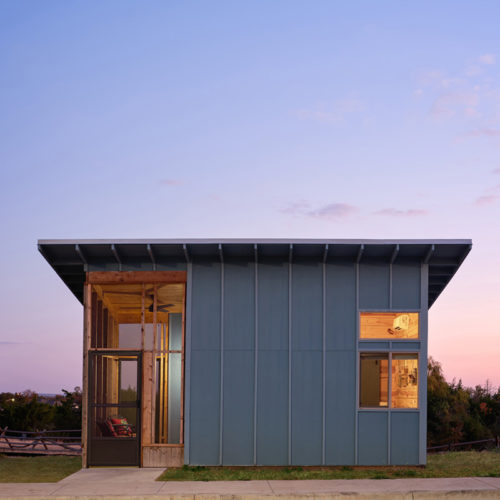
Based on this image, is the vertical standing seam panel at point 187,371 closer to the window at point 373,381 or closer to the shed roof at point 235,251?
the shed roof at point 235,251

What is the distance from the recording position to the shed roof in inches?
642

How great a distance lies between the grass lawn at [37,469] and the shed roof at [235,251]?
15.7 feet

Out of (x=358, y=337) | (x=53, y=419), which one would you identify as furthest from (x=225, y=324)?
(x=53, y=419)

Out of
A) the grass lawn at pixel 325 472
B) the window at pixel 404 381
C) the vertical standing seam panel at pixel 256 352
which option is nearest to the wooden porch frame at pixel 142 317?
the grass lawn at pixel 325 472

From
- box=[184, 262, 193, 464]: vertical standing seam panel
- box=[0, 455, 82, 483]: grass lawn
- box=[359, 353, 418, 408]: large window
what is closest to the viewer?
box=[0, 455, 82, 483]: grass lawn

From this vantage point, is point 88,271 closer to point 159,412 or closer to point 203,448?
point 159,412

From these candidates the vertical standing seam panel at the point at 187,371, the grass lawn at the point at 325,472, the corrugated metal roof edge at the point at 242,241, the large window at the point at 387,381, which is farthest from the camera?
the large window at the point at 387,381

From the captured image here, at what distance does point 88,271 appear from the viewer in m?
17.1

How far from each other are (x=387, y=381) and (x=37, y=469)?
8646 millimetres

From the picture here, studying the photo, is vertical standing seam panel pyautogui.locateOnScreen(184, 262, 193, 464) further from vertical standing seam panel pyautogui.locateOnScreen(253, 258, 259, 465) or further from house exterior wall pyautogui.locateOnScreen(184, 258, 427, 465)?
vertical standing seam panel pyautogui.locateOnScreen(253, 258, 259, 465)

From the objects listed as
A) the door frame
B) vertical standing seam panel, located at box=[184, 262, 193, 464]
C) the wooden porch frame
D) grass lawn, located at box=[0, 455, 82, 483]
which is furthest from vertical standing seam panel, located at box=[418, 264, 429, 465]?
grass lawn, located at box=[0, 455, 82, 483]

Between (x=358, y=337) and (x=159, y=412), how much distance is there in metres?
5.04

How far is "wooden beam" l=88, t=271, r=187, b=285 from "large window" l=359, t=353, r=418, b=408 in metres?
4.76

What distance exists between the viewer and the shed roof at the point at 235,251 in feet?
53.5
